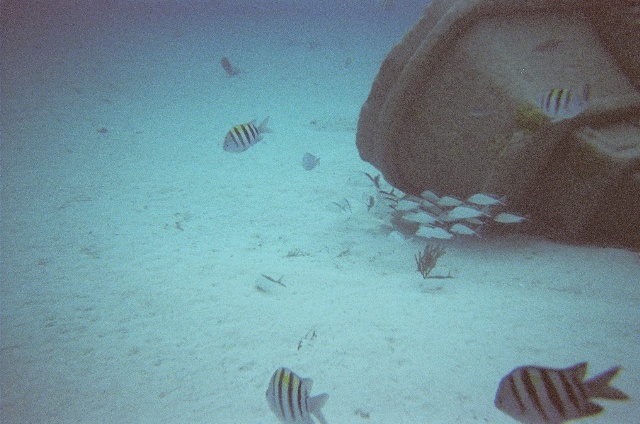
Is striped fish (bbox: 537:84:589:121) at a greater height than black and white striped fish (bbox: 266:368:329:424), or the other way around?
striped fish (bbox: 537:84:589:121)

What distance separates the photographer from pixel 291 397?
6.79 feet

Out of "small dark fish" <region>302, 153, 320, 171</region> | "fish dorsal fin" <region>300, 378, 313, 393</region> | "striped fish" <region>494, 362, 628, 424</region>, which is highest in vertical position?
"small dark fish" <region>302, 153, 320, 171</region>

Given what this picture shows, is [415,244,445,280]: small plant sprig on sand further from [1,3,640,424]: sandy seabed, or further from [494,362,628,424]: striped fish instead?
[494,362,628,424]: striped fish

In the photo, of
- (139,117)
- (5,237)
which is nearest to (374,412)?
(5,237)

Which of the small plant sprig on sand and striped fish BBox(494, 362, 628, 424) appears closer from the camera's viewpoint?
striped fish BBox(494, 362, 628, 424)

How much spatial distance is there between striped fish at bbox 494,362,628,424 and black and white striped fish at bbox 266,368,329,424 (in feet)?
3.55

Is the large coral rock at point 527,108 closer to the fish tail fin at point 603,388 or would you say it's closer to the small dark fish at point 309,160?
the small dark fish at point 309,160

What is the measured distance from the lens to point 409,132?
6.47 metres

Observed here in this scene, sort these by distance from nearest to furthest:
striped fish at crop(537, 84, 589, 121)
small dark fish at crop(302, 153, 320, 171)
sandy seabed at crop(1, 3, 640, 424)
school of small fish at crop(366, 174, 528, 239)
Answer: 1. sandy seabed at crop(1, 3, 640, 424)
2. striped fish at crop(537, 84, 589, 121)
3. school of small fish at crop(366, 174, 528, 239)
4. small dark fish at crop(302, 153, 320, 171)

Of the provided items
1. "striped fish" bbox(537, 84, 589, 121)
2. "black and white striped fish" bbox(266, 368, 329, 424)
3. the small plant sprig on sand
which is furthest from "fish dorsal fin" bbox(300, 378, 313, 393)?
"striped fish" bbox(537, 84, 589, 121)

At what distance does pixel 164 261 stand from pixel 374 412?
3973 millimetres

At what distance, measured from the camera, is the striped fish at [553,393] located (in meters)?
1.70

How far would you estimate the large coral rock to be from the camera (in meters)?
5.02

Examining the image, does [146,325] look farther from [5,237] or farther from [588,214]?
[588,214]
